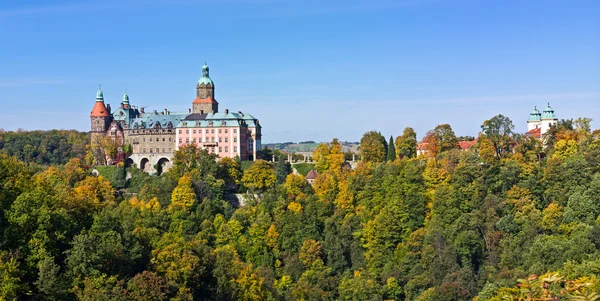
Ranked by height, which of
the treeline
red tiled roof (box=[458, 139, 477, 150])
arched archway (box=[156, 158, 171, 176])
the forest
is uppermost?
the treeline

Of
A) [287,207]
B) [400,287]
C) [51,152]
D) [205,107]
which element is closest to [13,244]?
[400,287]

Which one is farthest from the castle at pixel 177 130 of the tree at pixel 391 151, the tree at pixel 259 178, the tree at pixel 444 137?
the tree at pixel 444 137

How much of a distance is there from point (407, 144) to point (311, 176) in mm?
9460

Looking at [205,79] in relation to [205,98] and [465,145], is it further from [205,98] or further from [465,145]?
[465,145]

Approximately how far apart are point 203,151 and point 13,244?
36522 millimetres

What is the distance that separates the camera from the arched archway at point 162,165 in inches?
3056

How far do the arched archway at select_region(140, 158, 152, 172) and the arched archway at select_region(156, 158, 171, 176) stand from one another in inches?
37.9

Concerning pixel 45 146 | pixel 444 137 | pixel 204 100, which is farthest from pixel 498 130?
pixel 45 146

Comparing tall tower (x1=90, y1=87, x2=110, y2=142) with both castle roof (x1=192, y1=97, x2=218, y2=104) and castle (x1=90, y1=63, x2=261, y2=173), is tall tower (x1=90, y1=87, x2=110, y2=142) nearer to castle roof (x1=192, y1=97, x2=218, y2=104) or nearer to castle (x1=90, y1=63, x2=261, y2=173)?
castle (x1=90, y1=63, x2=261, y2=173)

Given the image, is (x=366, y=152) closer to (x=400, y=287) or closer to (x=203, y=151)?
(x=203, y=151)

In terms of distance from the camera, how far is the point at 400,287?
2010 inches

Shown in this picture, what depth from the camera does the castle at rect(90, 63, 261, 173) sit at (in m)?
75.8

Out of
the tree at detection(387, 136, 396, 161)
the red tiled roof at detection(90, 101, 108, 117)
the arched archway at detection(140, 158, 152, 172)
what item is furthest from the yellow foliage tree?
the red tiled roof at detection(90, 101, 108, 117)

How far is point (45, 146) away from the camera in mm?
90312
